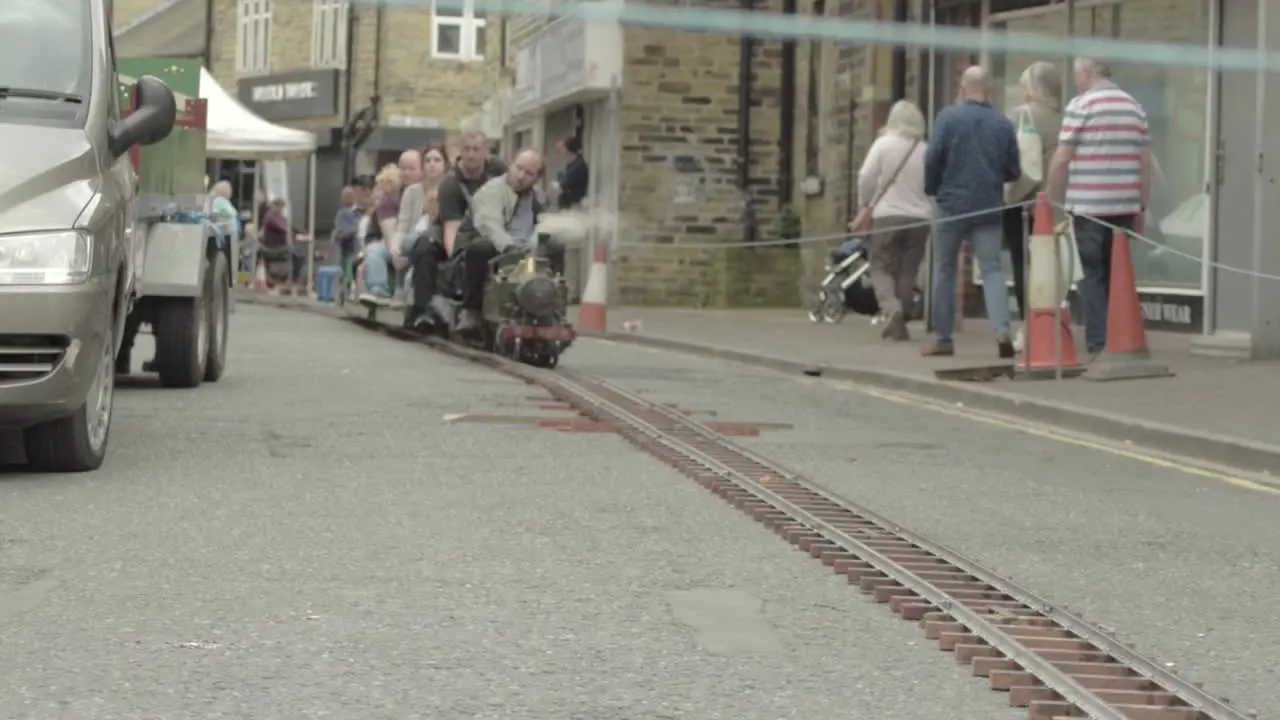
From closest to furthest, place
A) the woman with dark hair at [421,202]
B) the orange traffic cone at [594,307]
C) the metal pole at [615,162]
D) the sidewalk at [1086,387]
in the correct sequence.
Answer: the sidewalk at [1086,387]
the woman with dark hair at [421,202]
the orange traffic cone at [594,307]
the metal pole at [615,162]

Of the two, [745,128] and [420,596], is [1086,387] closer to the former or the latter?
[420,596]

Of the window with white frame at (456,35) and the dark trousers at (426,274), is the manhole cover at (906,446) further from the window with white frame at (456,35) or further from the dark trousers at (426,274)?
the window with white frame at (456,35)

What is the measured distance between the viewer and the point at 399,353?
17422mm

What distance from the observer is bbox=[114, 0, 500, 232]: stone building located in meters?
51.0

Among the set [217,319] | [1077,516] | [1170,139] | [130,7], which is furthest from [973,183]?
[130,7]

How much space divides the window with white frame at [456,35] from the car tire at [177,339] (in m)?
38.0

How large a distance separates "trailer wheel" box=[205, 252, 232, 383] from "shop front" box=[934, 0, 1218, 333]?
7.07 metres

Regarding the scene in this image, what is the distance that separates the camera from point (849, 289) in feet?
76.0

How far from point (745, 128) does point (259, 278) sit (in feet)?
41.4

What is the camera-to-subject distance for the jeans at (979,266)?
54.8ft

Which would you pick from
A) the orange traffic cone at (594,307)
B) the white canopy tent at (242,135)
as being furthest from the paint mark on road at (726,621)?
the white canopy tent at (242,135)

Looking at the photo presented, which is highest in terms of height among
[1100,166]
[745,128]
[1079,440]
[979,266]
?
[745,128]

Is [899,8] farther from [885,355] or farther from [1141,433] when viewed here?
[1141,433]

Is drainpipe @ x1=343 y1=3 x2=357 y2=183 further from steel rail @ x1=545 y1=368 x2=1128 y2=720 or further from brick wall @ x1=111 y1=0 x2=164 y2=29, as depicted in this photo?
steel rail @ x1=545 y1=368 x2=1128 y2=720
